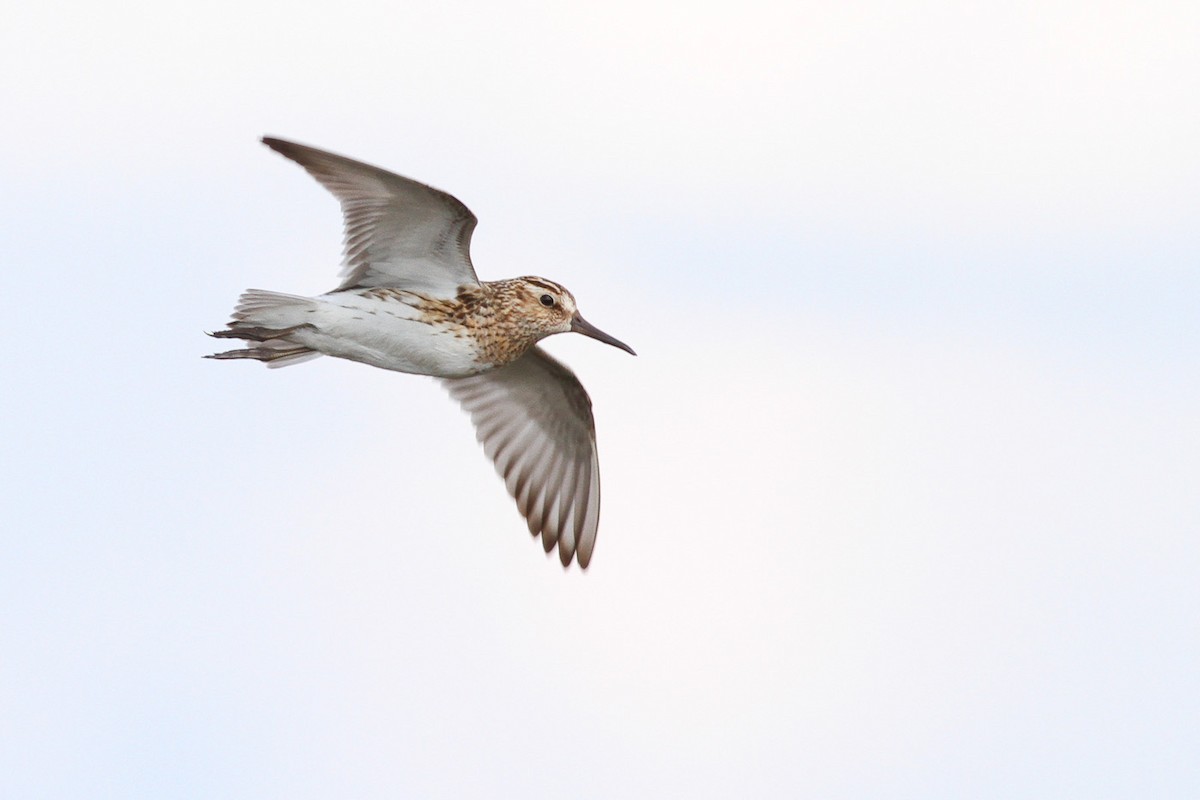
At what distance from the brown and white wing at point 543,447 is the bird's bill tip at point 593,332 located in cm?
89

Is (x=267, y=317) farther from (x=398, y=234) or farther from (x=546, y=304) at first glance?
(x=546, y=304)

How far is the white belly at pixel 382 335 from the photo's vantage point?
38.2 ft

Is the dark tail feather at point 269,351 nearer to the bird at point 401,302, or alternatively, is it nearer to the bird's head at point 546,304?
the bird at point 401,302

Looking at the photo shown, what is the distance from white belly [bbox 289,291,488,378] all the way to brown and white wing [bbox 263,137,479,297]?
260 millimetres

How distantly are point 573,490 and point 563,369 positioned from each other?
2.96 ft

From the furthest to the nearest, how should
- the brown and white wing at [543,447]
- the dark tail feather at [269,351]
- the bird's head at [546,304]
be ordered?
1. the brown and white wing at [543,447]
2. the bird's head at [546,304]
3. the dark tail feather at [269,351]

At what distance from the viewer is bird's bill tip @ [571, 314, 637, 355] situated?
43.0 ft

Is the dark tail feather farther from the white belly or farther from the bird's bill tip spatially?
the bird's bill tip

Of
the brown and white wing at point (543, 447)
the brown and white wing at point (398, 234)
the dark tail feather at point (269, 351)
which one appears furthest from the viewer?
the brown and white wing at point (543, 447)

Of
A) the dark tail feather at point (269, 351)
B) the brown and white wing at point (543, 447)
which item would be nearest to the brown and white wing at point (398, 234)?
the dark tail feather at point (269, 351)

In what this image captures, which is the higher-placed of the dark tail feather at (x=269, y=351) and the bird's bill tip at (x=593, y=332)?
the bird's bill tip at (x=593, y=332)

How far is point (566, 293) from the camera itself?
12805 millimetres

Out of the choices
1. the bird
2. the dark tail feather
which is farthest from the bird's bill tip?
the dark tail feather

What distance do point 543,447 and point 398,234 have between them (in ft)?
8.89
